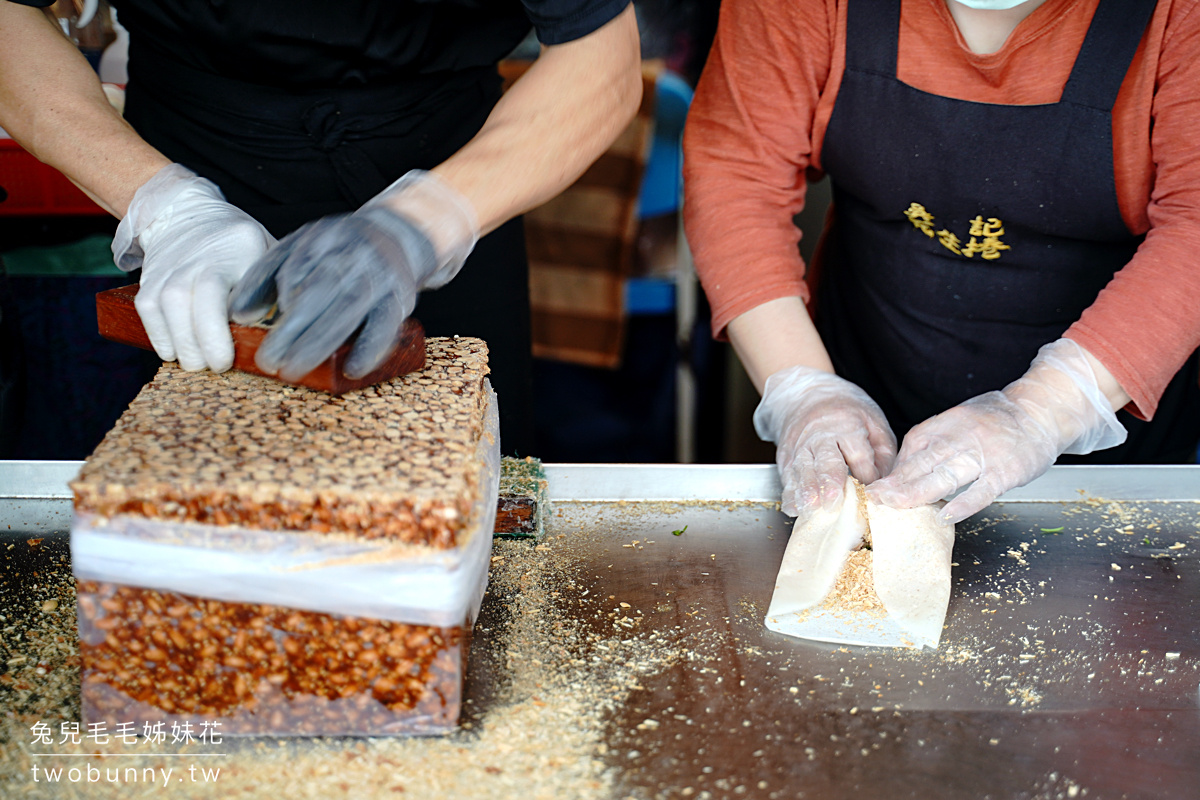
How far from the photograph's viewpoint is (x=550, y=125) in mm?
1350

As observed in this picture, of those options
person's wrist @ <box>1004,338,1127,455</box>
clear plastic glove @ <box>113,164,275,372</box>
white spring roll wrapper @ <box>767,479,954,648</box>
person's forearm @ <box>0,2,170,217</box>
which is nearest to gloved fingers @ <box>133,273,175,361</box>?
clear plastic glove @ <box>113,164,275,372</box>

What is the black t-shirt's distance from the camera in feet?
4.47

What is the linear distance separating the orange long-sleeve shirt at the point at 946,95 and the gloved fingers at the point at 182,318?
2.79 feet

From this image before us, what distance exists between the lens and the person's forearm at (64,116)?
1.35m

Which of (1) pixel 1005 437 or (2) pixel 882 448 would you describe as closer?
(1) pixel 1005 437

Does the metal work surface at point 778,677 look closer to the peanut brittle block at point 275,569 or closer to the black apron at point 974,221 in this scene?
the peanut brittle block at point 275,569

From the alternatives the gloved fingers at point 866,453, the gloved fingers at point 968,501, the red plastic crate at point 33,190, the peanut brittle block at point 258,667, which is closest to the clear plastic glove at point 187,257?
the peanut brittle block at point 258,667

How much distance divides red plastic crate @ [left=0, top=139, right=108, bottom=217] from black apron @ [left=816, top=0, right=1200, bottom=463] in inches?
63.1

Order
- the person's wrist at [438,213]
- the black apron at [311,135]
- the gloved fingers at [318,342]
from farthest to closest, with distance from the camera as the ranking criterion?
the black apron at [311,135], the person's wrist at [438,213], the gloved fingers at [318,342]

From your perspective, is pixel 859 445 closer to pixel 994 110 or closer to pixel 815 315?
pixel 994 110

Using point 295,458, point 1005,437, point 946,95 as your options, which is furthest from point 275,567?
point 946,95

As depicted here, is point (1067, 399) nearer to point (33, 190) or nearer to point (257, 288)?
point (257, 288)

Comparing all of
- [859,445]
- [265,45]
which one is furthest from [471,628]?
[265,45]

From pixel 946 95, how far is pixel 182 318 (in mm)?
1185
